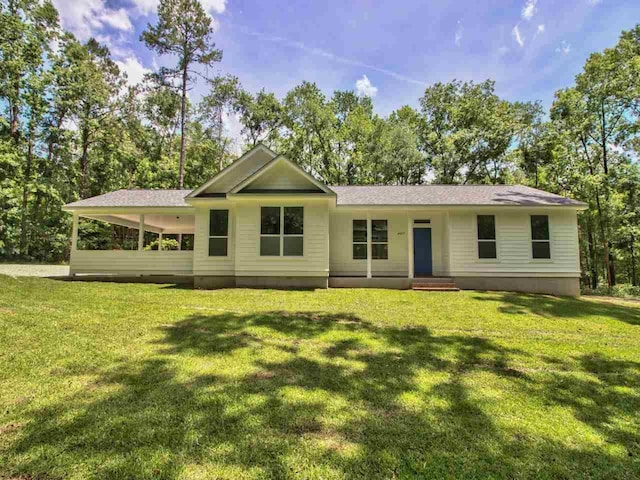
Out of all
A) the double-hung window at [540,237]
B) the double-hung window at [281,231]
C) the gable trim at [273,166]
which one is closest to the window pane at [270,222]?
the double-hung window at [281,231]

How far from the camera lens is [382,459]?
8.16ft

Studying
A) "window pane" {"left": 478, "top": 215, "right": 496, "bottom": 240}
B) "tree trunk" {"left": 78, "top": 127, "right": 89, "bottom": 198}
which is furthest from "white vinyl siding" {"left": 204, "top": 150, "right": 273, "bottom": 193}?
"tree trunk" {"left": 78, "top": 127, "right": 89, "bottom": 198}

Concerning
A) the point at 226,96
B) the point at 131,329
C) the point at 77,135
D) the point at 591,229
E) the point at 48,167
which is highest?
the point at 226,96

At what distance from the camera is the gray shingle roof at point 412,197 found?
1198 cm

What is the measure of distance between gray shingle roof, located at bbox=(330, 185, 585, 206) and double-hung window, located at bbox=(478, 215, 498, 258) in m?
0.68

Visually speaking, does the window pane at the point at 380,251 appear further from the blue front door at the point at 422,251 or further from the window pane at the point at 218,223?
the window pane at the point at 218,223

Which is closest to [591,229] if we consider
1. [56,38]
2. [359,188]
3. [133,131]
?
[359,188]

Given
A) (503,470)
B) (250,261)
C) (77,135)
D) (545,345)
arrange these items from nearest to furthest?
1. (503,470)
2. (545,345)
3. (250,261)
4. (77,135)

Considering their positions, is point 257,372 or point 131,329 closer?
point 257,372

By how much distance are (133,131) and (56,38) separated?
25.7 ft

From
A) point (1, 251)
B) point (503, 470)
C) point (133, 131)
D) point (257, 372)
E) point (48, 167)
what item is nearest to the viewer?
point (503, 470)

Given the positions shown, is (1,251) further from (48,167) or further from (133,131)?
(133,131)

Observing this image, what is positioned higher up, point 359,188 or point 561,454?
point 359,188

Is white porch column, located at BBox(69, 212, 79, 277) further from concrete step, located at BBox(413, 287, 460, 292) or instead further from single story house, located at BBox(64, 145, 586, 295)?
concrete step, located at BBox(413, 287, 460, 292)
